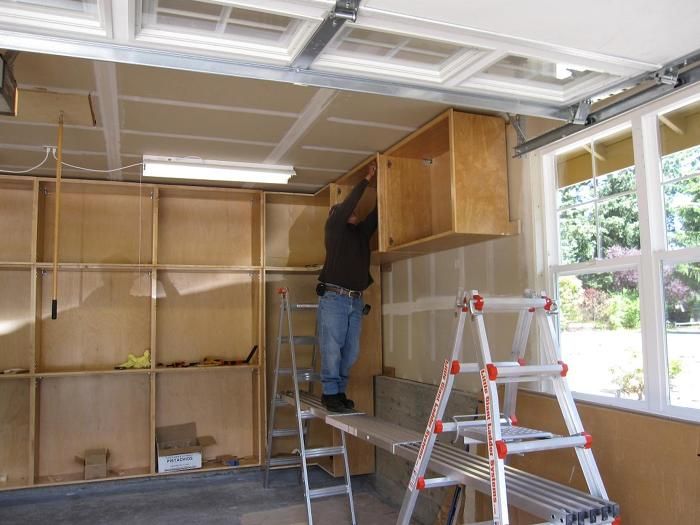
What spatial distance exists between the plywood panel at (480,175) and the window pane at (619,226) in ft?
2.11

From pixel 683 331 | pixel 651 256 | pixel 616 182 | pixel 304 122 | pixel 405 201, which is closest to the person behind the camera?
pixel 683 331

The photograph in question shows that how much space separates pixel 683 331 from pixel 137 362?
4.28 meters

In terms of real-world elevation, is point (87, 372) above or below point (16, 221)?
below

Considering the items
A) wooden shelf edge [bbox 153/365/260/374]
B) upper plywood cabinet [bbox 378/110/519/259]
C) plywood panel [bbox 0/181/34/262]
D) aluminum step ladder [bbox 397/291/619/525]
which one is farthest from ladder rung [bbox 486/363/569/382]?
plywood panel [bbox 0/181/34/262]

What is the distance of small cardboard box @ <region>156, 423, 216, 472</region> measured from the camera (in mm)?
5051

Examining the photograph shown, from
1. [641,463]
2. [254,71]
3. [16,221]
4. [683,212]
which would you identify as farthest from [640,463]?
[16,221]

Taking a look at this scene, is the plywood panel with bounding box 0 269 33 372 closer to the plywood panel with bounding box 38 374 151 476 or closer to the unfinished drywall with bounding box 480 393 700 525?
the plywood panel with bounding box 38 374 151 476

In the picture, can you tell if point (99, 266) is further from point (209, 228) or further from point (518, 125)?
point (518, 125)

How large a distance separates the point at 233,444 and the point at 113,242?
219 cm

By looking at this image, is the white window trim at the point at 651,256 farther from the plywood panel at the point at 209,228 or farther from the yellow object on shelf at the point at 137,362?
the yellow object on shelf at the point at 137,362

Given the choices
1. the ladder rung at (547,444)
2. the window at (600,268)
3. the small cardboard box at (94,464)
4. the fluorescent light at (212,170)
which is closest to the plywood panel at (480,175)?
the window at (600,268)

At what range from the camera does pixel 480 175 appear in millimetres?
3486

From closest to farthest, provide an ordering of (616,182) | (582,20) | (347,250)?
(582,20), (616,182), (347,250)

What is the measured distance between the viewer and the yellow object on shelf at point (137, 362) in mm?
5129
